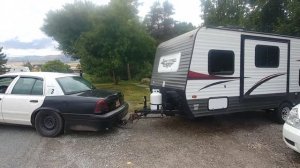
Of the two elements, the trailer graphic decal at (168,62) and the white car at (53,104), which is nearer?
the white car at (53,104)

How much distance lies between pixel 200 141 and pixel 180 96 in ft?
3.69

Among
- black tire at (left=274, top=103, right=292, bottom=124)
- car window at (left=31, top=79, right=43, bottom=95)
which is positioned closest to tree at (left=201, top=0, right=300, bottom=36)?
black tire at (left=274, top=103, right=292, bottom=124)

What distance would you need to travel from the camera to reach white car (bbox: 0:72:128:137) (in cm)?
670

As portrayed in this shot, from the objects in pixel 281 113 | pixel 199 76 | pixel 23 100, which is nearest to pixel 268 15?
pixel 281 113

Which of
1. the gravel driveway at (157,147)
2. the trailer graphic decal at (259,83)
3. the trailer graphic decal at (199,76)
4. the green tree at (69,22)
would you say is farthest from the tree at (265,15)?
the green tree at (69,22)

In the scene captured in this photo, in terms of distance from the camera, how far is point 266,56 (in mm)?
7957

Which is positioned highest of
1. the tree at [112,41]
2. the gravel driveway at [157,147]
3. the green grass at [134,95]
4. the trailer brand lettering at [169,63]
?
the tree at [112,41]

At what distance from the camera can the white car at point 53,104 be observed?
6.70 meters

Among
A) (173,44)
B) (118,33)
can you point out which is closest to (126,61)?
(118,33)

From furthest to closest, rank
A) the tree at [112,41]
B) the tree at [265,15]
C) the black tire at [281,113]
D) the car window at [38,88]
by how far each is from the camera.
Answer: the tree at [112,41] < the tree at [265,15] < the black tire at [281,113] < the car window at [38,88]

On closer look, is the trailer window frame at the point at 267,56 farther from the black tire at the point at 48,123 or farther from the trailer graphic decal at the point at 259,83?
the black tire at the point at 48,123

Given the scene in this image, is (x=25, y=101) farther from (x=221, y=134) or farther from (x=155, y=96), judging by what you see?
(x=221, y=134)

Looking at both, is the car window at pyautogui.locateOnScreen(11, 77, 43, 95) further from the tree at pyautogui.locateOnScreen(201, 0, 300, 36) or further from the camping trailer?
the tree at pyautogui.locateOnScreen(201, 0, 300, 36)

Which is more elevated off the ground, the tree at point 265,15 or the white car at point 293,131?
the tree at point 265,15
